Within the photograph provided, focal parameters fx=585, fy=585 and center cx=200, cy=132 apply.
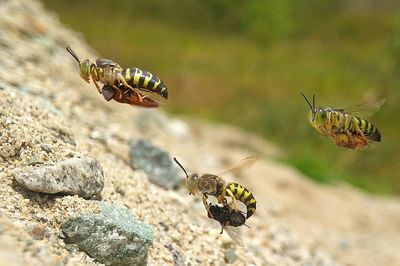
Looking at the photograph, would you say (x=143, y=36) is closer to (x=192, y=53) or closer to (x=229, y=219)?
(x=192, y=53)

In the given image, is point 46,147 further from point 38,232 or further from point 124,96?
point 38,232

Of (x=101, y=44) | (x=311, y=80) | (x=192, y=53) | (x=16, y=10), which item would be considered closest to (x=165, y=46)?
(x=192, y=53)

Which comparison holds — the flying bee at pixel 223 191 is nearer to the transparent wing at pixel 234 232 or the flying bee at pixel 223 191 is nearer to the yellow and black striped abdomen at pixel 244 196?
the yellow and black striped abdomen at pixel 244 196

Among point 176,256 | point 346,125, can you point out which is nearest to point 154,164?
point 176,256

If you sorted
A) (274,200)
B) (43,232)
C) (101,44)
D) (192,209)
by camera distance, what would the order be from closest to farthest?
(43,232) < (192,209) < (274,200) < (101,44)

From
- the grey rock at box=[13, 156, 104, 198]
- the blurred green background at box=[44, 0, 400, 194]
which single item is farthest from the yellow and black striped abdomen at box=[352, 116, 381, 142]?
the blurred green background at box=[44, 0, 400, 194]

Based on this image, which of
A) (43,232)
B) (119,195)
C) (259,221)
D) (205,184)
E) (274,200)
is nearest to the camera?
(43,232)

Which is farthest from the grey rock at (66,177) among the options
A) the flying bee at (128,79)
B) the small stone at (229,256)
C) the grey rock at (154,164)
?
the grey rock at (154,164)

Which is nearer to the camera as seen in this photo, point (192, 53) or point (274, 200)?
point (274, 200)
